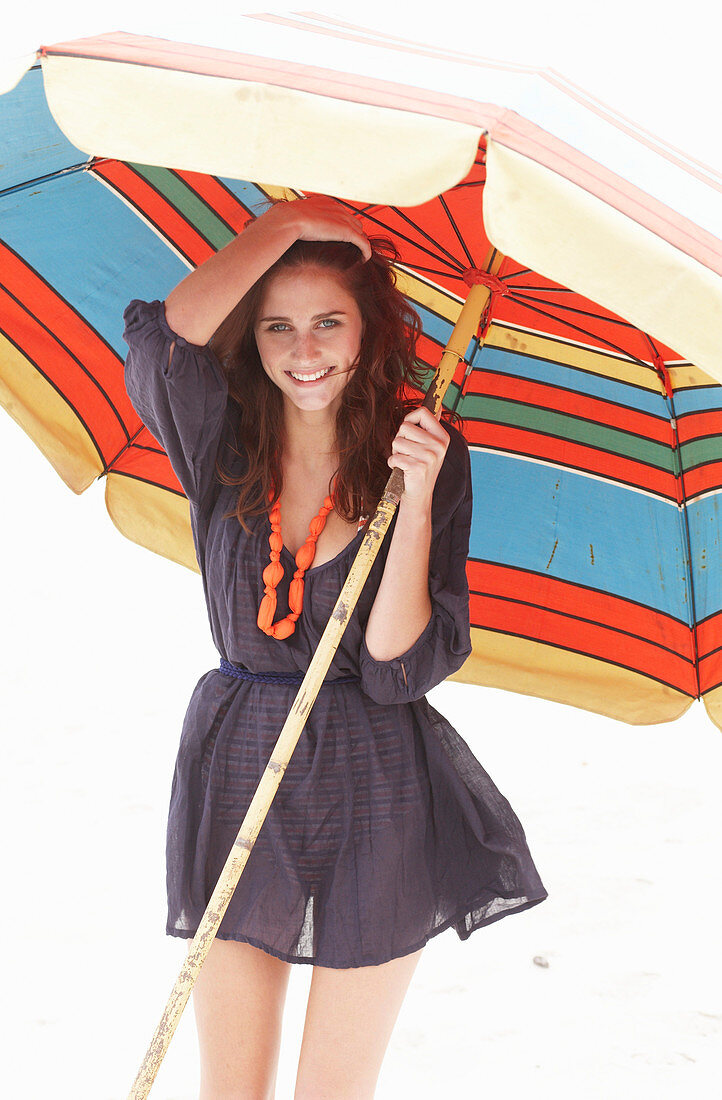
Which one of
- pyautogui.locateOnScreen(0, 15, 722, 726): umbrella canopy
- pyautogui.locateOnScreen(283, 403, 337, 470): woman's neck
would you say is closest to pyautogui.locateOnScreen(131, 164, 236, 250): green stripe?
pyautogui.locateOnScreen(0, 15, 722, 726): umbrella canopy

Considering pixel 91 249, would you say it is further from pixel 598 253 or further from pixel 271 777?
pixel 598 253

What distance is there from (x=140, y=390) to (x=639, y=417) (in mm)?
1226

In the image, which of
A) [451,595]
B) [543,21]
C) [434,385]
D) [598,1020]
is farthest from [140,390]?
[598,1020]

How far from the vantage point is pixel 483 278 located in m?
2.37

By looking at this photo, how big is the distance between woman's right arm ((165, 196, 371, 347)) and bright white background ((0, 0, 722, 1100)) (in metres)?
0.36

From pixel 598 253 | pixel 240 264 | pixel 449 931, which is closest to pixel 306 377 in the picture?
pixel 240 264

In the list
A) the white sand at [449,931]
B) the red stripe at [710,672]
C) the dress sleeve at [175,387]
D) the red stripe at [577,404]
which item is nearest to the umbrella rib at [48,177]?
the dress sleeve at [175,387]

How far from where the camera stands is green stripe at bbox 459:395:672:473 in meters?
2.73

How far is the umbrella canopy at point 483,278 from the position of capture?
1.51 meters

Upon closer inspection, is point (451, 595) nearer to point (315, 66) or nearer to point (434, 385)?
point (434, 385)

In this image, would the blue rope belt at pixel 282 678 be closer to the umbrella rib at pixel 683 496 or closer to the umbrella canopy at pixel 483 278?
the umbrella canopy at pixel 483 278

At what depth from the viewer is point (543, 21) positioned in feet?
6.48

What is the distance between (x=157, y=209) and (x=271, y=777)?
4.55 ft

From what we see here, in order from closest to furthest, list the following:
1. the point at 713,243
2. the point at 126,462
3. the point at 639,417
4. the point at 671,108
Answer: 1. the point at 713,243
2. the point at 671,108
3. the point at 639,417
4. the point at 126,462
